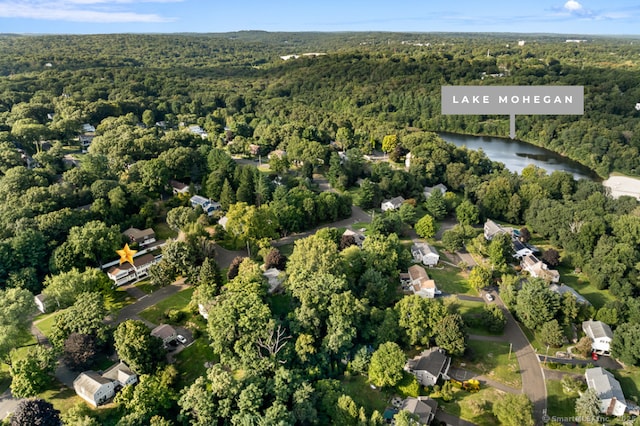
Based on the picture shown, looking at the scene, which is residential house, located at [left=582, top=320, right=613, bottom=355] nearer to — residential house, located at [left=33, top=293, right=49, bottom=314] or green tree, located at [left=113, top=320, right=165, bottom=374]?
green tree, located at [left=113, top=320, right=165, bottom=374]

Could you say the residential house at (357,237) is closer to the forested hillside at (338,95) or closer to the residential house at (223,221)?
the residential house at (223,221)

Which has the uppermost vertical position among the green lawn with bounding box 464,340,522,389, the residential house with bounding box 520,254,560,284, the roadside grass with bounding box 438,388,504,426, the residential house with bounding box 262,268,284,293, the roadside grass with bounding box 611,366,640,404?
the residential house with bounding box 262,268,284,293

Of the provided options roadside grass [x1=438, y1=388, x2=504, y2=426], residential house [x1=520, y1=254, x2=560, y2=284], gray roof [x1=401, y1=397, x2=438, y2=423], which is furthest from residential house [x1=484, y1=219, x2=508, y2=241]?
gray roof [x1=401, y1=397, x2=438, y2=423]

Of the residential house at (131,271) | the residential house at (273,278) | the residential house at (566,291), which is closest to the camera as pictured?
the residential house at (566,291)

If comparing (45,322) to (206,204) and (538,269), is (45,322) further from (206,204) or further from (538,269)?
(538,269)

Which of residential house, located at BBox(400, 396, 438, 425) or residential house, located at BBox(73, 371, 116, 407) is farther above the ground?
residential house, located at BBox(73, 371, 116, 407)

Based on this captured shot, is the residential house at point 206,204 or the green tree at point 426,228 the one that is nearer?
the green tree at point 426,228

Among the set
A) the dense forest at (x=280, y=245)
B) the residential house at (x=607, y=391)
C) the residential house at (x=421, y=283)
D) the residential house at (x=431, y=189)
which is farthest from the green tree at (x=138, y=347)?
the residential house at (x=431, y=189)

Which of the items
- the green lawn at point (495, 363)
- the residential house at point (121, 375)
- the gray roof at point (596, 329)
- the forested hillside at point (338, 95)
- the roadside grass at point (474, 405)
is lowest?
the roadside grass at point (474, 405)
